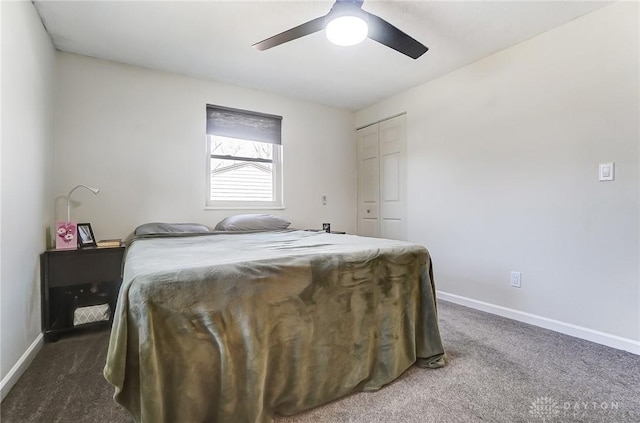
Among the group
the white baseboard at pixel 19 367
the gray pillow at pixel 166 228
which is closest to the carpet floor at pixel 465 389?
the white baseboard at pixel 19 367

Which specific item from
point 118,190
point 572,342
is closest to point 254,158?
point 118,190

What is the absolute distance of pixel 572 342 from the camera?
2.13 meters

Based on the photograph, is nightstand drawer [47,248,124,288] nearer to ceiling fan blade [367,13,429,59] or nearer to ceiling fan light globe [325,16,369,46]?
ceiling fan light globe [325,16,369,46]

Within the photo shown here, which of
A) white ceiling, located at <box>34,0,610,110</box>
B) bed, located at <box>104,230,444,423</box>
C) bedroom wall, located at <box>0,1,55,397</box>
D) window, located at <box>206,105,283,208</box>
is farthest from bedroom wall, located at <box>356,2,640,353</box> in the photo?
bedroom wall, located at <box>0,1,55,397</box>

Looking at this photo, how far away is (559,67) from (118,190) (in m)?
3.96

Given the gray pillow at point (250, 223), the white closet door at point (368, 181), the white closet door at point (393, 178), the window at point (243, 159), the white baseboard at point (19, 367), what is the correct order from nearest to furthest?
1. the white baseboard at point (19, 367)
2. the gray pillow at point (250, 223)
3. the window at point (243, 159)
4. the white closet door at point (393, 178)
5. the white closet door at point (368, 181)

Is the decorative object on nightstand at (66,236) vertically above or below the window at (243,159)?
below

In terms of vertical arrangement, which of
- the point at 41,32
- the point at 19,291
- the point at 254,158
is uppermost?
the point at 41,32

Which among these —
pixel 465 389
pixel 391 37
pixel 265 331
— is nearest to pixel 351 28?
pixel 391 37

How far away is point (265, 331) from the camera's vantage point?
1288 mm

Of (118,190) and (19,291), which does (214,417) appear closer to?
(19,291)

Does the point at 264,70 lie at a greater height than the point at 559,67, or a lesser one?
greater

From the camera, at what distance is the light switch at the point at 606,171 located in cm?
209

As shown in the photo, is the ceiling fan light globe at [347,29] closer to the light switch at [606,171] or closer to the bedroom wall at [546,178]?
the bedroom wall at [546,178]
